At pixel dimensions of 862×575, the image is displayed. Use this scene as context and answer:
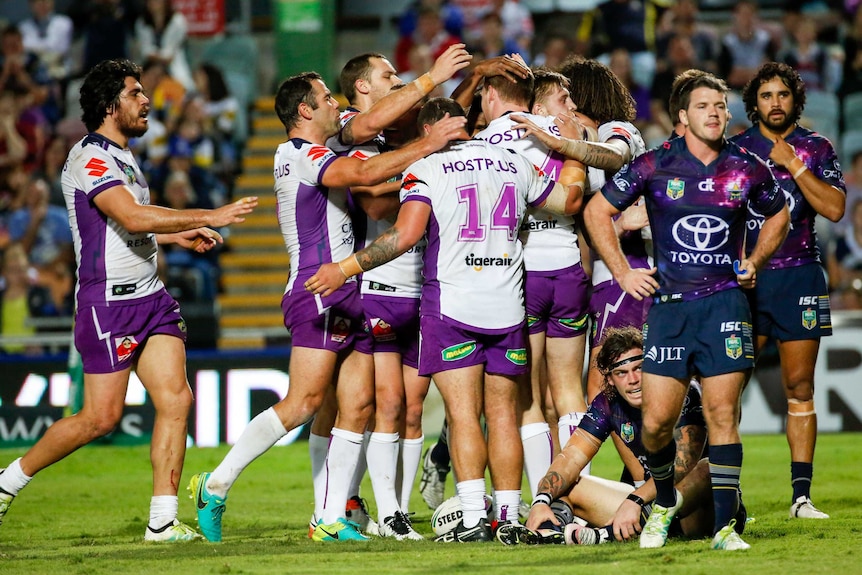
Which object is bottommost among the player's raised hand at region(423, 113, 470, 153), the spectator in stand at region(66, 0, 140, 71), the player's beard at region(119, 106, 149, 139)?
the player's raised hand at region(423, 113, 470, 153)

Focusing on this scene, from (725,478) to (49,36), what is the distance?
1636 centimetres

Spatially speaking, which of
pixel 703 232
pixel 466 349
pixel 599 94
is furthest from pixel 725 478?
pixel 599 94

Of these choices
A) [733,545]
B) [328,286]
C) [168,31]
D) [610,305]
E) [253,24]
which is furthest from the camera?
[253,24]

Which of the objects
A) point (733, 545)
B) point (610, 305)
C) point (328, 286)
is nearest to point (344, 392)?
point (328, 286)

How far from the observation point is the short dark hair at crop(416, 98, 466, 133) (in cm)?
673

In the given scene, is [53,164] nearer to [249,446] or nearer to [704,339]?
[249,446]

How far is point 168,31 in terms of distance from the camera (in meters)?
18.5

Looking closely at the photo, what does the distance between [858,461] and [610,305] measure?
→ 417 centimetres

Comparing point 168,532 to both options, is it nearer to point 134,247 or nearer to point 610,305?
point 134,247

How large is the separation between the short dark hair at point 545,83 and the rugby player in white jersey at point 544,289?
165 mm

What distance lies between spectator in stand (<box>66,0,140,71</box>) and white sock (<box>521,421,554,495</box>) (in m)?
13.5

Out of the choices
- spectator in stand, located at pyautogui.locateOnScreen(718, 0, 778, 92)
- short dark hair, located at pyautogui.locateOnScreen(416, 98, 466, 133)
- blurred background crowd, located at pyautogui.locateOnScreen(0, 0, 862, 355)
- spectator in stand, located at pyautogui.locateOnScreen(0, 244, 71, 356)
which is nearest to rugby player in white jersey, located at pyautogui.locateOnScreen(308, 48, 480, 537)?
short dark hair, located at pyautogui.locateOnScreen(416, 98, 466, 133)

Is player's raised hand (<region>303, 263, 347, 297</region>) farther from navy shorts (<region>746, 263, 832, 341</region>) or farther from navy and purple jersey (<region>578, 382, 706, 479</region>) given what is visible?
navy shorts (<region>746, 263, 832, 341</region>)

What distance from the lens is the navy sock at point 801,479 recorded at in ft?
24.4
